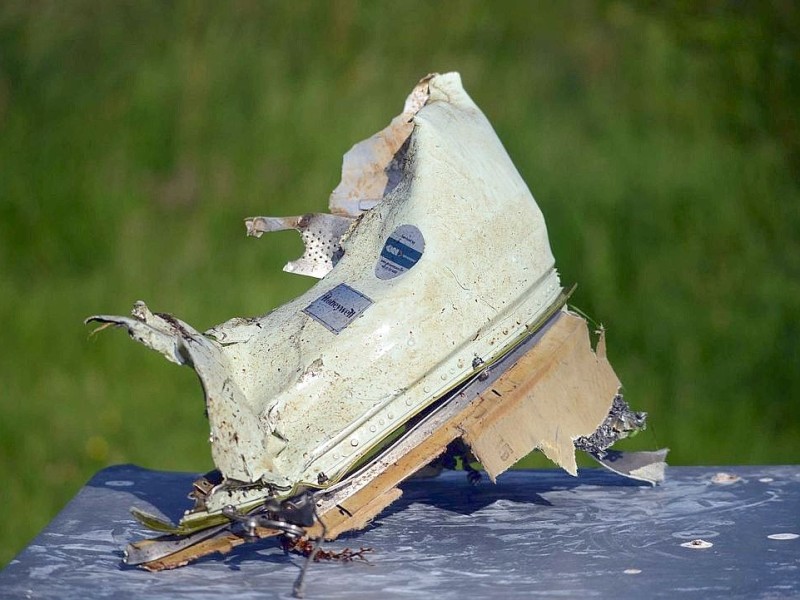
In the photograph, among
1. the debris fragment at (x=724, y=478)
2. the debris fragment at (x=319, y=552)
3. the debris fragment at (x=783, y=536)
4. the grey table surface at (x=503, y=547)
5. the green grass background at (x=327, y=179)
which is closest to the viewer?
the grey table surface at (x=503, y=547)

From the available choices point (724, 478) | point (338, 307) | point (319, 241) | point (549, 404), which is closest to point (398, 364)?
point (338, 307)

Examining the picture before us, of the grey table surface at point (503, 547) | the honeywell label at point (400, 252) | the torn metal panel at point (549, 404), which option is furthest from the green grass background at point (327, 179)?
the honeywell label at point (400, 252)

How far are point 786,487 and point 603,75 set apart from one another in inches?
147

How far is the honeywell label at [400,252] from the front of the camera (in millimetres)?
2592

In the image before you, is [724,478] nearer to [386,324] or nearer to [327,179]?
[386,324]

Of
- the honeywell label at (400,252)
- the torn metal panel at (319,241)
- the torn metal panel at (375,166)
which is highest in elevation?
the torn metal panel at (375,166)

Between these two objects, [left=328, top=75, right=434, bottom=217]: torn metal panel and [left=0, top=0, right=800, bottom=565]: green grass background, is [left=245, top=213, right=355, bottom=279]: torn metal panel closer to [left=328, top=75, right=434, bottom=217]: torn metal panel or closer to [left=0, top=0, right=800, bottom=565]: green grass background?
[left=328, top=75, right=434, bottom=217]: torn metal panel

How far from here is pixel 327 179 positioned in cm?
623

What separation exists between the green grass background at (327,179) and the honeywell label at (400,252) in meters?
2.91

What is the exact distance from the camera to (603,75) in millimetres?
6508

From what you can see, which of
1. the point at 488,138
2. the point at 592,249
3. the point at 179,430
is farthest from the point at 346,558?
the point at 592,249

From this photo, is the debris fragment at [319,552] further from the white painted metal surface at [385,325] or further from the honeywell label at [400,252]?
the honeywell label at [400,252]

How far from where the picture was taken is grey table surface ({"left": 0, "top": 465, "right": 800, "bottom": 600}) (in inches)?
93.0

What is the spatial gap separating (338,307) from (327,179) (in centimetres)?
369
